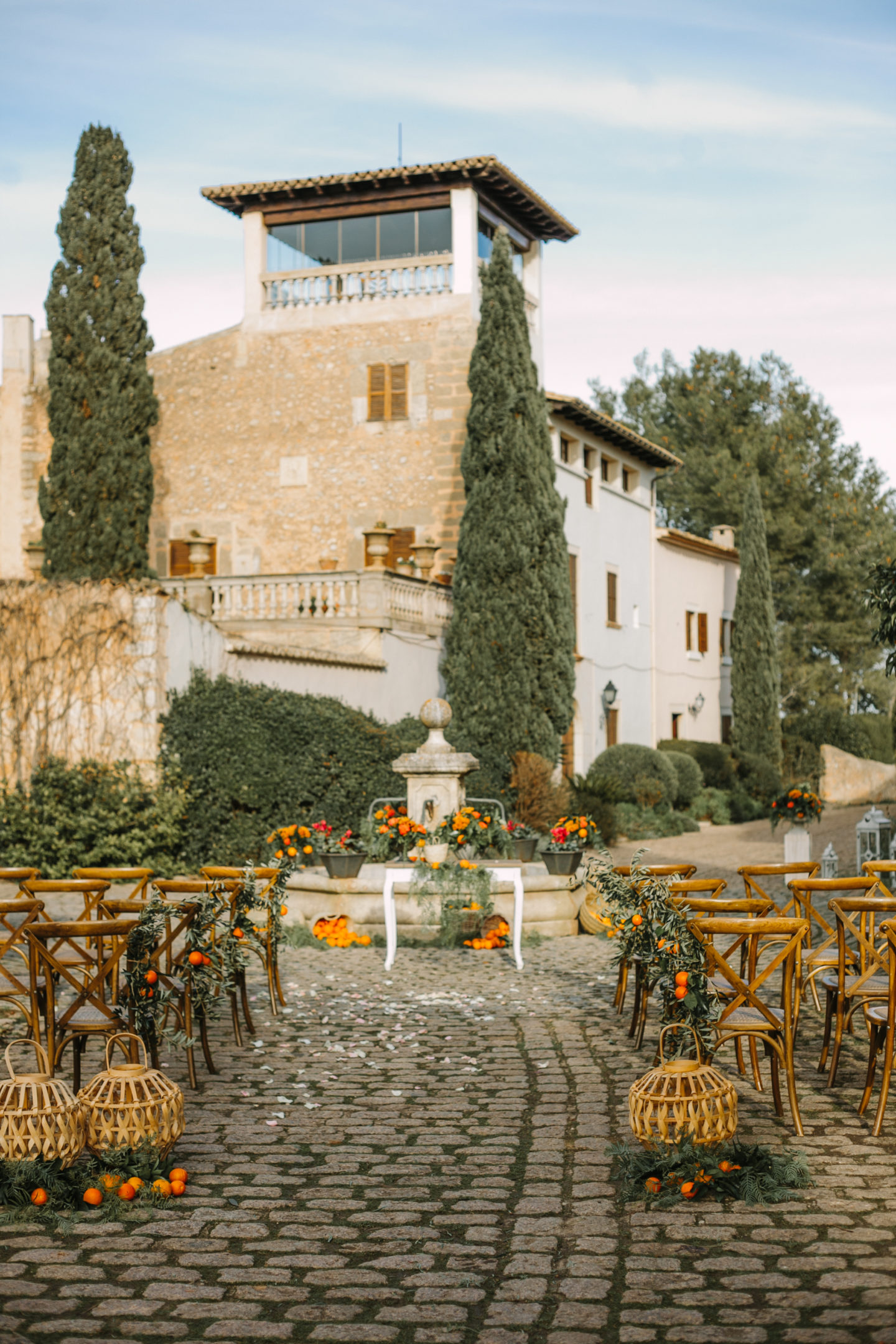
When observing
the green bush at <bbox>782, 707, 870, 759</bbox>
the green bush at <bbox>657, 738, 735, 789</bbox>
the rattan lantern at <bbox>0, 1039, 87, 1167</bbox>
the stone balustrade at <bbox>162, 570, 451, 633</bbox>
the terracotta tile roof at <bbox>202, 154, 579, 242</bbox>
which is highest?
the terracotta tile roof at <bbox>202, 154, 579, 242</bbox>

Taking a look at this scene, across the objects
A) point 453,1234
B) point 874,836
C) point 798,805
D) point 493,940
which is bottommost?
point 453,1234

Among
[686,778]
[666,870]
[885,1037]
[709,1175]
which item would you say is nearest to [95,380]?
[686,778]

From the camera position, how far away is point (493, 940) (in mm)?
10000

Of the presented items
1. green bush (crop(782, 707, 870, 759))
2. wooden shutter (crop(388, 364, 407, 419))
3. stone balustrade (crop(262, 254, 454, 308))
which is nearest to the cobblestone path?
wooden shutter (crop(388, 364, 407, 419))

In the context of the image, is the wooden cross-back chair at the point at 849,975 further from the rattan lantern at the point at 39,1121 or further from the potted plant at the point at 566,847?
the potted plant at the point at 566,847

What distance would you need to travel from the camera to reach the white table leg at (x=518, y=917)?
9109 mm

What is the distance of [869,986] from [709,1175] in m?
1.77

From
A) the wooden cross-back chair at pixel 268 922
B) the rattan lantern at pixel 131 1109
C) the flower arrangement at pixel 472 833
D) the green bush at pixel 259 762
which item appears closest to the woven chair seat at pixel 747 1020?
the rattan lantern at pixel 131 1109

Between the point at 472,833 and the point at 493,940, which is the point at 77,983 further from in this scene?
the point at 472,833

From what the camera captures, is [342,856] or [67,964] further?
[342,856]

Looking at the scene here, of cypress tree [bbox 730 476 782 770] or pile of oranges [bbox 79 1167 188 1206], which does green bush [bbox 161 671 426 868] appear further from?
cypress tree [bbox 730 476 782 770]

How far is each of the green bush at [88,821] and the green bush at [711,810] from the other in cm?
1381

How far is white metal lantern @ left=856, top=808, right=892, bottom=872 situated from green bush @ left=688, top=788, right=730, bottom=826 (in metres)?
12.2

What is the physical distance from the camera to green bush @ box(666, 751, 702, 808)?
2498cm
